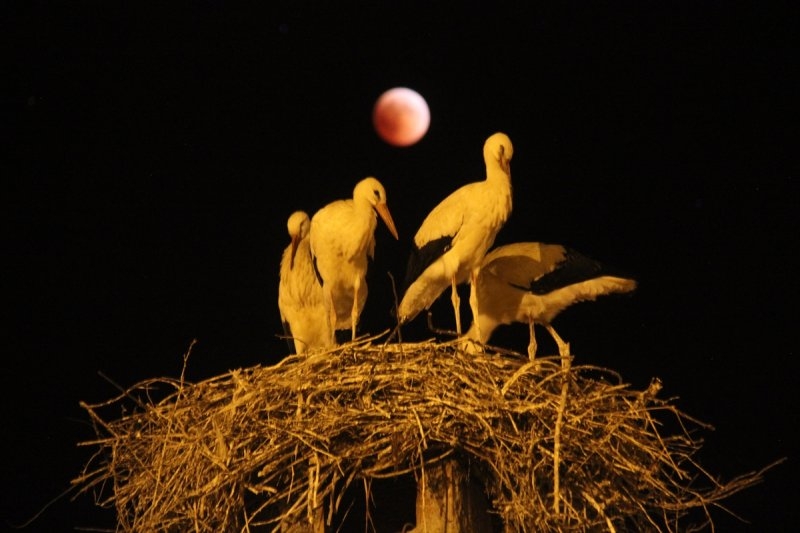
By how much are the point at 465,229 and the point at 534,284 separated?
416 mm

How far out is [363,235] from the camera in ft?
12.4

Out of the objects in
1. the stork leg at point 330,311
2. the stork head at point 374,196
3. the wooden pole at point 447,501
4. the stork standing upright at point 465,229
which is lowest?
the wooden pole at point 447,501

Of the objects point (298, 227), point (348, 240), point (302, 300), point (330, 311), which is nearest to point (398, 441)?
point (348, 240)

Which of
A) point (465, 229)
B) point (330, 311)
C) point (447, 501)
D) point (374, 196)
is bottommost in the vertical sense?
point (447, 501)

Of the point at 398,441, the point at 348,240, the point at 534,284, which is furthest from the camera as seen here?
the point at 534,284

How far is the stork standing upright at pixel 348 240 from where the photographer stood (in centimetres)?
380

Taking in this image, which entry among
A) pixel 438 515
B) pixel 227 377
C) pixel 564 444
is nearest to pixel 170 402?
pixel 227 377

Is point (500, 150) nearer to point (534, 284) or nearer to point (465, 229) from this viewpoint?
point (465, 229)

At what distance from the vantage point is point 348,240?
12.4 ft

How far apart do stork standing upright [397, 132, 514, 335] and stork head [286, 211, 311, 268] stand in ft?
1.15

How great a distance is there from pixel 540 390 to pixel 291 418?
1.78ft

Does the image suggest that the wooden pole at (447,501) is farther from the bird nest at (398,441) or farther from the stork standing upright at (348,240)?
the stork standing upright at (348,240)

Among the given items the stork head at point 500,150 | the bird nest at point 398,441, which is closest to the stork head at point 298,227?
the stork head at point 500,150

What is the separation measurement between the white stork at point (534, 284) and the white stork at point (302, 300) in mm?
485
